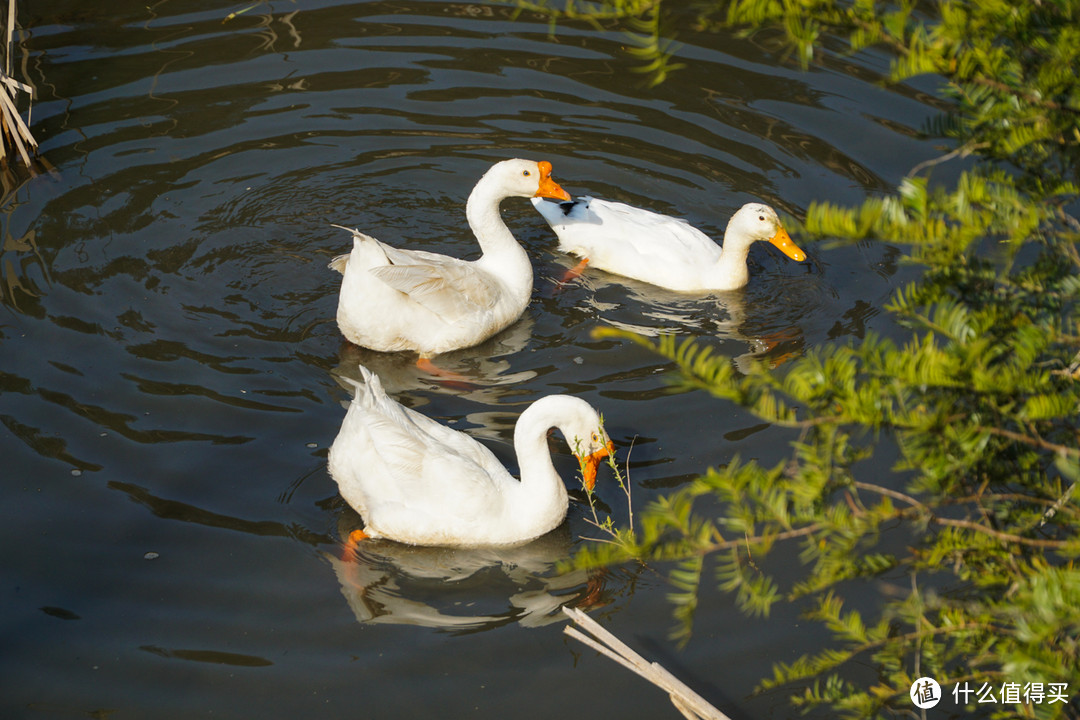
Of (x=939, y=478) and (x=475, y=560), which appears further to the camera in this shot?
(x=475, y=560)

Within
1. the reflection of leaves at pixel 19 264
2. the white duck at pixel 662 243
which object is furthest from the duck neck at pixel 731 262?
the reflection of leaves at pixel 19 264

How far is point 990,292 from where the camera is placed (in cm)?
235

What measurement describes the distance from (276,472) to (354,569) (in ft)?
3.12

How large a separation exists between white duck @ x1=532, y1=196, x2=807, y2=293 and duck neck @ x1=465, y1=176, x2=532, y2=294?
791 millimetres

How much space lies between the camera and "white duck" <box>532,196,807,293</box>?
768 centimetres

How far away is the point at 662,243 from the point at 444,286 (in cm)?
186

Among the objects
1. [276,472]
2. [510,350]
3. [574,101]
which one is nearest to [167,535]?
[276,472]

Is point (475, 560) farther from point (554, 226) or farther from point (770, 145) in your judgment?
point (770, 145)

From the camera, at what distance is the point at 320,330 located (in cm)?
731

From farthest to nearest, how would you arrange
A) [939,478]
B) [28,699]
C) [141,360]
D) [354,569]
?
[141,360] < [354,569] < [28,699] < [939,478]

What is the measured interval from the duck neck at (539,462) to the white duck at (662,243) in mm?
2765

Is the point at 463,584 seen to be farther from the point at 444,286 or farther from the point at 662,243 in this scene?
the point at 662,243

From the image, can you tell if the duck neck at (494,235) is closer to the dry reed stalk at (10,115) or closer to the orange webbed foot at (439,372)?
the orange webbed foot at (439,372)

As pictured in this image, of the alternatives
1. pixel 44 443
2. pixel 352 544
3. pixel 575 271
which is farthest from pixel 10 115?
pixel 352 544
